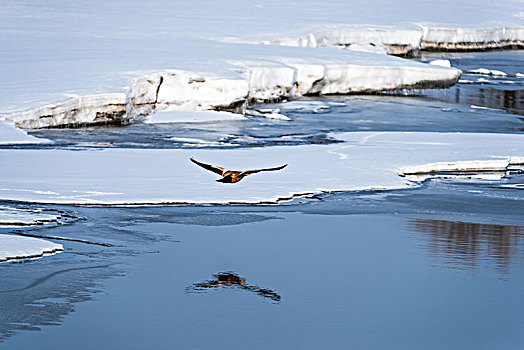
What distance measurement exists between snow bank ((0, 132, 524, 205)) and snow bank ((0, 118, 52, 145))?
2.90 feet

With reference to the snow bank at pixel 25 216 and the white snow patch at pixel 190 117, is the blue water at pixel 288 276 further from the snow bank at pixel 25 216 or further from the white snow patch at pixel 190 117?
the white snow patch at pixel 190 117

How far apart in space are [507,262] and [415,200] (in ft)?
7.68

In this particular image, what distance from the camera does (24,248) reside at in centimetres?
674

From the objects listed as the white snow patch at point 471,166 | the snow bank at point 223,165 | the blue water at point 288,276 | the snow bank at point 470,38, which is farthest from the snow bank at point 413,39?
the blue water at point 288,276

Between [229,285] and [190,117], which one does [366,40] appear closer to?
[190,117]

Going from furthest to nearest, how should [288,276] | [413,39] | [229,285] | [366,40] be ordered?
[413,39] → [366,40] → [288,276] → [229,285]

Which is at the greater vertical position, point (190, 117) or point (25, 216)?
point (190, 117)

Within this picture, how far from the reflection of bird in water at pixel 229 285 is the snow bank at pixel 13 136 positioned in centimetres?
597

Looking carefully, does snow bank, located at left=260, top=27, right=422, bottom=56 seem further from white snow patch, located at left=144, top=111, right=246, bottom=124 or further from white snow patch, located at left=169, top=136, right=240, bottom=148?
white snow patch, located at left=169, top=136, right=240, bottom=148

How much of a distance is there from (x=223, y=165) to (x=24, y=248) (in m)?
4.15

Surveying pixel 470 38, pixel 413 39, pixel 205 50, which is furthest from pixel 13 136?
pixel 470 38

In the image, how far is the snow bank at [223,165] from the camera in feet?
29.6

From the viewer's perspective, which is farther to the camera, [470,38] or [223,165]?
[470,38]

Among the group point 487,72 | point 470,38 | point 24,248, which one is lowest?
point 24,248
